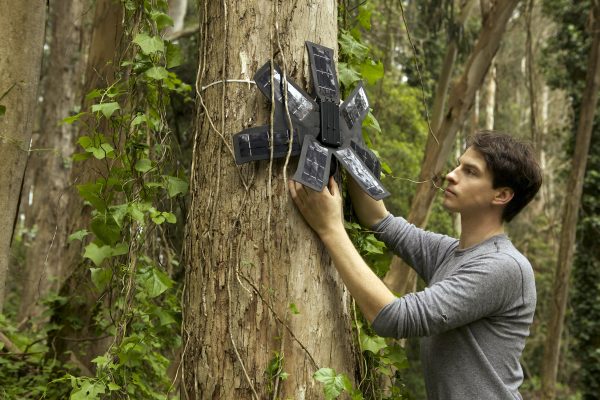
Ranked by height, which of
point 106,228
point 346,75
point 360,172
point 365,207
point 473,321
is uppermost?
point 346,75

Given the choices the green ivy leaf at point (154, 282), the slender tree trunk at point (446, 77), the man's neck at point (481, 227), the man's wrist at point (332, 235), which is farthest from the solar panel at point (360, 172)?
the slender tree trunk at point (446, 77)

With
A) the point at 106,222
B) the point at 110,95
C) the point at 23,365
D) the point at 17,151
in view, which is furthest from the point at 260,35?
the point at 23,365

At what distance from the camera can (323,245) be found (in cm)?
265

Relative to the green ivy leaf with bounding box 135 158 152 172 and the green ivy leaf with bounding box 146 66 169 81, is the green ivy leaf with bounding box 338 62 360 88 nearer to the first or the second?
the green ivy leaf with bounding box 146 66 169 81

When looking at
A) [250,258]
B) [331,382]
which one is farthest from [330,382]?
[250,258]

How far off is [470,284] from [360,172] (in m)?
0.58

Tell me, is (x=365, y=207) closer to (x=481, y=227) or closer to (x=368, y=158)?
(x=368, y=158)

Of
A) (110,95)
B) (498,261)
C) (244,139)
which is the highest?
(110,95)

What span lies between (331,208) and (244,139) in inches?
15.1

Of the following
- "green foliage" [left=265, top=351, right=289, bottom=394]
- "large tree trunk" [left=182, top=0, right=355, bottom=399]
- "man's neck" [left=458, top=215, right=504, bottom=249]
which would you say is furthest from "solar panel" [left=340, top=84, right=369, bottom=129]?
"green foliage" [left=265, top=351, right=289, bottom=394]

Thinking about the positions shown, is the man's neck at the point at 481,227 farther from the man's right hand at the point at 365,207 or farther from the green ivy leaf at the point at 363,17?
the green ivy leaf at the point at 363,17

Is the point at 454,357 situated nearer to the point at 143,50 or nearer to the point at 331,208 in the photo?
the point at 331,208

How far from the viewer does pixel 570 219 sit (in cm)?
1248

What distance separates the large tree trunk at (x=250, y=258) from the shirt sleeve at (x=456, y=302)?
0.88 feet
